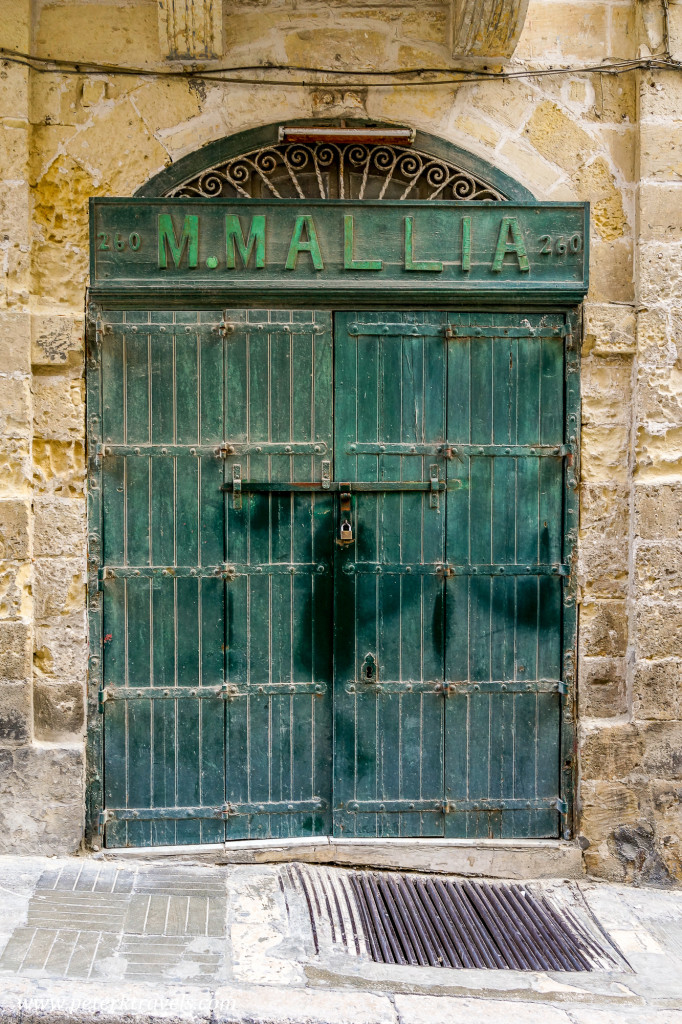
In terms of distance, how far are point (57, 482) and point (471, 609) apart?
1.99m

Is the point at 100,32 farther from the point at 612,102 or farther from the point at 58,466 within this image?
the point at 612,102

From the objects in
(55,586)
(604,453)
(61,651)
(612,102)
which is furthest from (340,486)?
(612,102)

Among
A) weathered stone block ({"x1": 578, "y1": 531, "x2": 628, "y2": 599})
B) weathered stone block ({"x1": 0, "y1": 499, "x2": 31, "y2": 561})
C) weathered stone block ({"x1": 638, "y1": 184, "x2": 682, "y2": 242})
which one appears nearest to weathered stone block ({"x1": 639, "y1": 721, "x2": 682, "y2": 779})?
weathered stone block ({"x1": 578, "y1": 531, "x2": 628, "y2": 599})

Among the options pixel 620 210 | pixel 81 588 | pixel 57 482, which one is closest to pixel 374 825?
pixel 81 588

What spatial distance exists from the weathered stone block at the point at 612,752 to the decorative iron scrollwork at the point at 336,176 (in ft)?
8.23

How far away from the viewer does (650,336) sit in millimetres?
3803

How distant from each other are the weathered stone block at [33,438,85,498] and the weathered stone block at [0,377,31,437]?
0.41 ft

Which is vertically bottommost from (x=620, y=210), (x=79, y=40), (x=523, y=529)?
(x=523, y=529)

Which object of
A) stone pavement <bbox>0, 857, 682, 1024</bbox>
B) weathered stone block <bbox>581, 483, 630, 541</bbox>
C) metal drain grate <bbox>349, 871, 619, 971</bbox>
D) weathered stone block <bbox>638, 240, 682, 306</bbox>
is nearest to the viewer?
stone pavement <bbox>0, 857, 682, 1024</bbox>

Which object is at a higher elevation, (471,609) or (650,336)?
(650,336)

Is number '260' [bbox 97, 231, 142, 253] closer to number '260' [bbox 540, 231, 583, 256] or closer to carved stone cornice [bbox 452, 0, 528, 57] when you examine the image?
carved stone cornice [bbox 452, 0, 528, 57]

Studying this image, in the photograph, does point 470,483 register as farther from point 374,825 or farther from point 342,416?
point 374,825

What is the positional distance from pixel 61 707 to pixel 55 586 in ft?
1.79

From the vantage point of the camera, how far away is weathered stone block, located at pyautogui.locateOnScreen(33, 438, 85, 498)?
3.77 m
